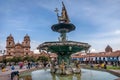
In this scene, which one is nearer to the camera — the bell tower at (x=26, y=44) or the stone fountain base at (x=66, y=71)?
the stone fountain base at (x=66, y=71)

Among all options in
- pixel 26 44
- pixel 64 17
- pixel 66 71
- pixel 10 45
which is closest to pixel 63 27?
pixel 64 17

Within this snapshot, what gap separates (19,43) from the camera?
117 meters

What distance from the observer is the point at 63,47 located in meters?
20.0

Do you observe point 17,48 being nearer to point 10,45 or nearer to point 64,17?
point 10,45

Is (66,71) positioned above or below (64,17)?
below

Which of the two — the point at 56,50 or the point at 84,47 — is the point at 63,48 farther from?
the point at 84,47

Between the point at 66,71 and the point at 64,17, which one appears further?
the point at 64,17

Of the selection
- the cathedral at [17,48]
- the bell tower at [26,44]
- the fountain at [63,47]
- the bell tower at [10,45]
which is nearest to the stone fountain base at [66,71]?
the fountain at [63,47]

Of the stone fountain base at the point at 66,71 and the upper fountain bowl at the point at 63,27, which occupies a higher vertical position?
the upper fountain bowl at the point at 63,27

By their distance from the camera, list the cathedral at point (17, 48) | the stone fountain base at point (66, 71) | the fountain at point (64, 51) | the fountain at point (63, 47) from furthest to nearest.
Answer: the cathedral at point (17, 48) → the fountain at point (63, 47) → the stone fountain base at point (66, 71) → the fountain at point (64, 51)

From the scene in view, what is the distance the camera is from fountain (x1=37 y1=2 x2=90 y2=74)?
63.5 feet

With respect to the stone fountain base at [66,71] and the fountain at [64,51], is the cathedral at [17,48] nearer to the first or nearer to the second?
the fountain at [64,51]

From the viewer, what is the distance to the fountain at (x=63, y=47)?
19.4 metres

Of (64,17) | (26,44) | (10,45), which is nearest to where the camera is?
(64,17)
